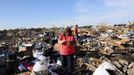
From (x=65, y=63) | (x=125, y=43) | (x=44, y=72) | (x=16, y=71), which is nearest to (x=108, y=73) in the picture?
(x=44, y=72)

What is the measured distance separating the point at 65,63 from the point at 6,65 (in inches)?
101

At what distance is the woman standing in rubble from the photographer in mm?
9844

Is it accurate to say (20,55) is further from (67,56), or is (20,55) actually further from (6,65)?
(67,56)

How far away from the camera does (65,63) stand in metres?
10.4

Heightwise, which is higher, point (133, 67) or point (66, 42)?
point (66, 42)

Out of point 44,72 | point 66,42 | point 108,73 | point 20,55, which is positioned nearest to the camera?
point 108,73

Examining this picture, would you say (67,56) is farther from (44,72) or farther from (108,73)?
(108,73)

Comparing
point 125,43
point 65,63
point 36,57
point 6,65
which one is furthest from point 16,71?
point 125,43

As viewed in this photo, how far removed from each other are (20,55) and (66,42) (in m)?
4.63

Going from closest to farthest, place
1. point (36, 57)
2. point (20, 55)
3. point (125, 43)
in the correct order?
point (36, 57)
point (20, 55)
point (125, 43)

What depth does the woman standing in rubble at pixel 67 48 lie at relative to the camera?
32.3 ft

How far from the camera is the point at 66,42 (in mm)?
9898

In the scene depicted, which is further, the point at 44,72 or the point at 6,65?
the point at 6,65

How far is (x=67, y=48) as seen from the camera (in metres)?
9.98
